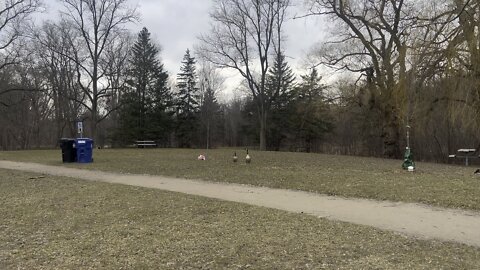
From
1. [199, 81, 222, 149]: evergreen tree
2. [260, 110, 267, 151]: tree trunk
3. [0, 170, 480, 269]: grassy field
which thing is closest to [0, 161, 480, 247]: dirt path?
[0, 170, 480, 269]: grassy field

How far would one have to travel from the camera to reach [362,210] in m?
8.48

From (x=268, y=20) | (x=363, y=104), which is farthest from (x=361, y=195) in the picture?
(x=268, y=20)

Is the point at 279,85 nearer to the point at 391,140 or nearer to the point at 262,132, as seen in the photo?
the point at 262,132

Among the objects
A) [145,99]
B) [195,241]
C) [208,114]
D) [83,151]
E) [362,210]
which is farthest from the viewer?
[208,114]

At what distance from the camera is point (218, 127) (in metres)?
65.6

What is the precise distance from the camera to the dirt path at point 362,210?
6777 mm

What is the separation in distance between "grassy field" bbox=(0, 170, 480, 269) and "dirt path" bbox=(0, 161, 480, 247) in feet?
1.84

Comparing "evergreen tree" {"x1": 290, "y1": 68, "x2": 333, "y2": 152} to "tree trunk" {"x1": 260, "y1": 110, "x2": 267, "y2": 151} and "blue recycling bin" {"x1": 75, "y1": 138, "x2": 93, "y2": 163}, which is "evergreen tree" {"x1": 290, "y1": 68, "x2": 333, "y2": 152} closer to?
"tree trunk" {"x1": 260, "y1": 110, "x2": 267, "y2": 151}

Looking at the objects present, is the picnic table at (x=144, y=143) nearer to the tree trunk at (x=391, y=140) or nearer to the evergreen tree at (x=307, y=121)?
the evergreen tree at (x=307, y=121)

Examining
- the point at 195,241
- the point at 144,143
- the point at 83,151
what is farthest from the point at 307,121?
the point at 195,241

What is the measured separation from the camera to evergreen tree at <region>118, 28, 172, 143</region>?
161ft

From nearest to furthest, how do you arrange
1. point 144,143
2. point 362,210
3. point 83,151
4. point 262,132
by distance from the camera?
point 362,210
point 83,151
point 262,132
point 144,143

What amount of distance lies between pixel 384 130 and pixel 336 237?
2467 cm

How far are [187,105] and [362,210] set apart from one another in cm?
4554
